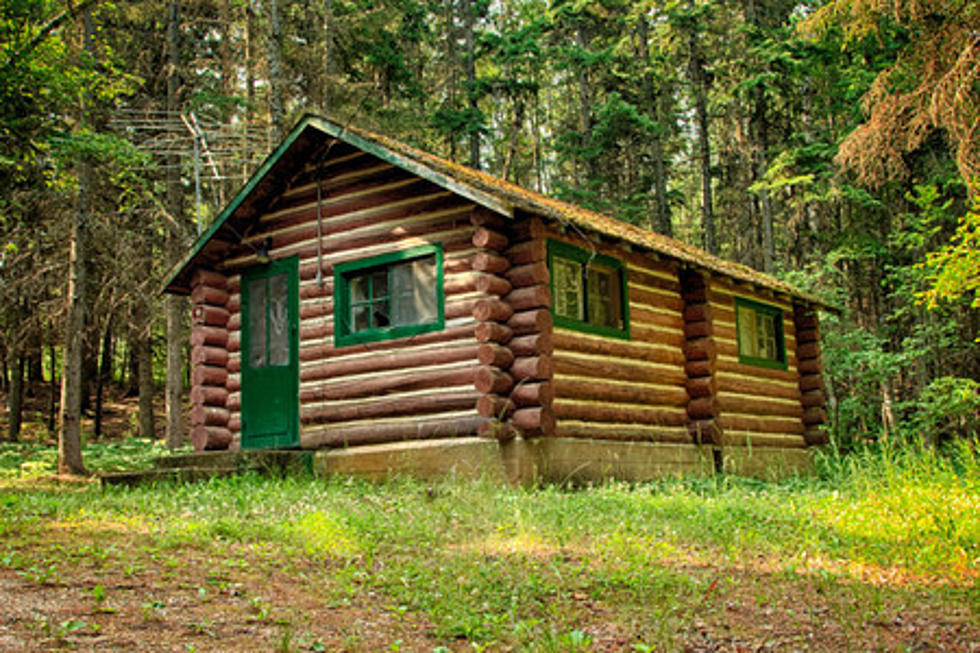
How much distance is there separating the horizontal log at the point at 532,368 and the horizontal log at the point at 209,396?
17.6 ft

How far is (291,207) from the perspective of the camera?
1402 centimetres

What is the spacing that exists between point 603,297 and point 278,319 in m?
5.14

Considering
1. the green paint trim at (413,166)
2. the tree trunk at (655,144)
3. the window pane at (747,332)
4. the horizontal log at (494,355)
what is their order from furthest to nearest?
the tree trunk at (655,144) < the window pane at (747,332) < the horizontal log at (494,355) < the green paint trim at (413,166)

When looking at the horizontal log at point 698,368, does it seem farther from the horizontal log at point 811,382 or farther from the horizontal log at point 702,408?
the horizontal log at point 811,382

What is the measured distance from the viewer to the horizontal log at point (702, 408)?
48.4 feet

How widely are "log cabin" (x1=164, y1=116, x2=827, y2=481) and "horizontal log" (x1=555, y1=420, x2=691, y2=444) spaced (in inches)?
1.2

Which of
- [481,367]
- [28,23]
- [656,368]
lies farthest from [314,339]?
[28,23]

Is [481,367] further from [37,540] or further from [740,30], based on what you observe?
[740,30]

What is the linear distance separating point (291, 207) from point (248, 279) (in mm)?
1425

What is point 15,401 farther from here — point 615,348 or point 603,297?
point 615,348

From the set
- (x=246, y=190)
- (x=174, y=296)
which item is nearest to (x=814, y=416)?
(x=246, y=190)

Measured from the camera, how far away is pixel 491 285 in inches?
455

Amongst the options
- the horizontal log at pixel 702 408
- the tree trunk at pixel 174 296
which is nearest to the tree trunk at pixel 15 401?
the tree trunk at pixel 174 296

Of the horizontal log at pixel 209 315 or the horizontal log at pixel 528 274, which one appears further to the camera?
the horizontal log at pixel 209 315
